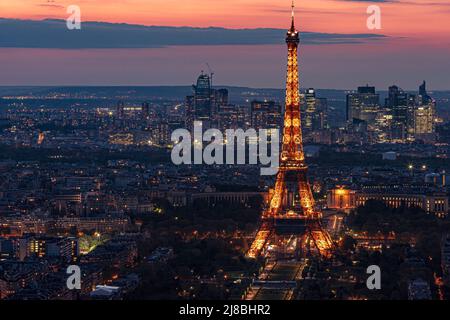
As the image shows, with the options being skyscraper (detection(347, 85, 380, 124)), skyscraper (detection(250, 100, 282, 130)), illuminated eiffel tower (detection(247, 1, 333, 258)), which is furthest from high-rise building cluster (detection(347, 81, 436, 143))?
illuminated eiffel tower (detection(247, 1, 333, 258))

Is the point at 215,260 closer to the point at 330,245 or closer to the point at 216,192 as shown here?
the point at 330,245

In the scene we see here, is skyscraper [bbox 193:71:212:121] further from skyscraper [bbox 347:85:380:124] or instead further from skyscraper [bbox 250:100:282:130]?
skyscraper [bbox 347:85:380:124]

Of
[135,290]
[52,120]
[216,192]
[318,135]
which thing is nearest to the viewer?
[135,290]

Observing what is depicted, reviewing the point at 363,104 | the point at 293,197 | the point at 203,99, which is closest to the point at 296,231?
the point at 293,197

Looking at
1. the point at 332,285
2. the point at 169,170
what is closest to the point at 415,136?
the point at 169,170

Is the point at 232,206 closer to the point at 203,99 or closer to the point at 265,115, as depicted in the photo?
the point at 265,115

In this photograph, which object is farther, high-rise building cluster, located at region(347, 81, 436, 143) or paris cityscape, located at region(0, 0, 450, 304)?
high-rise building cluster, located at region(347, 81, 436, 143)

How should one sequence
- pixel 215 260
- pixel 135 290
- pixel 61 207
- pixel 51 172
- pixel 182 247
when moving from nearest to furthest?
pixel 135 290, pixel 215 260, pixel 182 247, pixel 61 207, pixel 51 172
